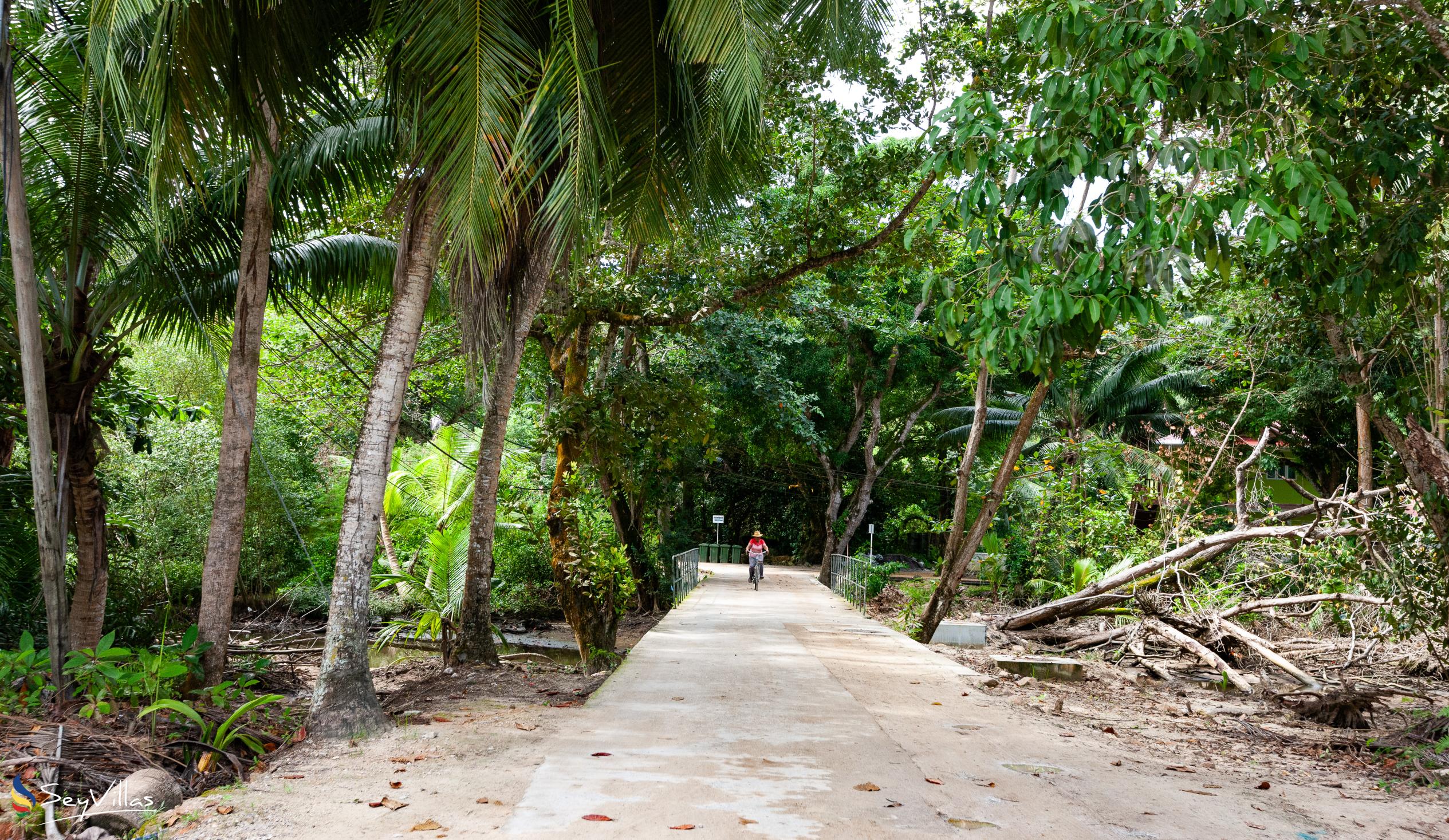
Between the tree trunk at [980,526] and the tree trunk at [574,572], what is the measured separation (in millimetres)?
4896

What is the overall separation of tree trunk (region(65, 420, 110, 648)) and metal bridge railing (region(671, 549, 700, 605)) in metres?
12.0

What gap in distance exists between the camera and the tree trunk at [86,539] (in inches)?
258

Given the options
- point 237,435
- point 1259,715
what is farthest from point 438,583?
point 1259,715

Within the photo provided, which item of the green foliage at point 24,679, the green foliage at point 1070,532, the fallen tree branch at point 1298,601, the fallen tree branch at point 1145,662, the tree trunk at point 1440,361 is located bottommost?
the fallen tree branch at point 1145,662

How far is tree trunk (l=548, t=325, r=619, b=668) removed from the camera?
1000 centimetres

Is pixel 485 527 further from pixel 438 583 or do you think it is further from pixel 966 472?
pixel 966 472

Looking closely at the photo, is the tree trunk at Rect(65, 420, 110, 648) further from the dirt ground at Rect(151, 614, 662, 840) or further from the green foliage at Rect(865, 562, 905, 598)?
the green foliage at Rect(865, 562, 905, 598)

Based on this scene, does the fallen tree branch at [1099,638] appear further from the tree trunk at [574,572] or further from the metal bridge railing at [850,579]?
the tree trunk at [574,572]

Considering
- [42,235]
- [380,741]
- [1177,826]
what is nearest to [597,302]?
[42,235]

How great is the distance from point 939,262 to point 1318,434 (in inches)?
535

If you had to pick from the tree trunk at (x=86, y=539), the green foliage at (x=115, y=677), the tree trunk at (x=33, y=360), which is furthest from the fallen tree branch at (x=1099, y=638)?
the tree trunk at (x=33, y=360)

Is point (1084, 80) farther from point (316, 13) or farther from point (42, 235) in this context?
point (42, 235)

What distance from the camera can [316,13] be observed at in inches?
236

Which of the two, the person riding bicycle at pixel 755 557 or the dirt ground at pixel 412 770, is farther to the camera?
the person riding bicycle at pixel 755 557
